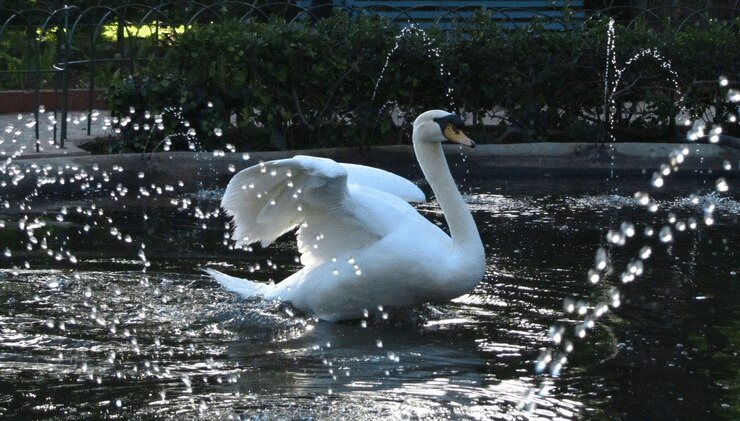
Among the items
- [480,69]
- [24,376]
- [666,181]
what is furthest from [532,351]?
[480,69]

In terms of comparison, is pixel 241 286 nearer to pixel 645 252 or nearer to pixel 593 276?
pixel 593 276

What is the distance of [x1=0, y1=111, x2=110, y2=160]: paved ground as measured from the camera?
414 inches

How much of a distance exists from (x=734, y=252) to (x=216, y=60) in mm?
5102

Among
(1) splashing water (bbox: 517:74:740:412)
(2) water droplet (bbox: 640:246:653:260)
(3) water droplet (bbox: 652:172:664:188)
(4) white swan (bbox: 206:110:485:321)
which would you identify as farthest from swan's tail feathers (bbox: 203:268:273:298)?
(3) water droplet (bbox: 652:172:664:188)

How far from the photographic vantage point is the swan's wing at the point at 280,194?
229 inches

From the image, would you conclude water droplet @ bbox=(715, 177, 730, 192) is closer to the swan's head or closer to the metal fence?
the metal fence

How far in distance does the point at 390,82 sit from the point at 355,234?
17.2ft

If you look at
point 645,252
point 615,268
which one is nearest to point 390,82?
point 645,252

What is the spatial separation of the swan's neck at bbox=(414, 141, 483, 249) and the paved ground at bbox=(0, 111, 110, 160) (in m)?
4.60

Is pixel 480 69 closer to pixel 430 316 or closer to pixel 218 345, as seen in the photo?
pixel 430 316

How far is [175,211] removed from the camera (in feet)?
29.3

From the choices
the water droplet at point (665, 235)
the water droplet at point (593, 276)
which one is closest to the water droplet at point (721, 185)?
the water droplet at point (665, 235)

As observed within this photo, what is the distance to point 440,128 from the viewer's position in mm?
6398

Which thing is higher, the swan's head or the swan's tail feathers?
the swan's head
